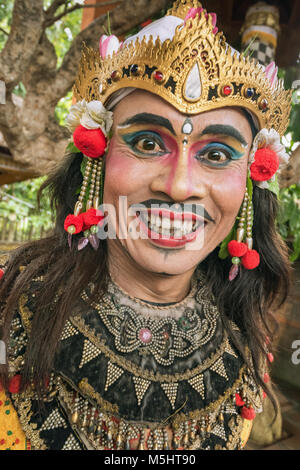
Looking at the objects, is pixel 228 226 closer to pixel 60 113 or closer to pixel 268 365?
pixel 268 365

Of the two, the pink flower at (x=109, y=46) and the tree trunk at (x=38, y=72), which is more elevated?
the tree trunk at (x=38, y=72)

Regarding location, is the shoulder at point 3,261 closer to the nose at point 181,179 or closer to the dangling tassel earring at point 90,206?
the dangling tassel earring at point 90,206

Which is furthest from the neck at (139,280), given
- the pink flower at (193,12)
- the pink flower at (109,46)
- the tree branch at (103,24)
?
the tree branch at (103,24)

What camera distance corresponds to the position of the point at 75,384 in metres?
1.18

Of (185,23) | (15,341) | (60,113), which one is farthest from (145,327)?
(60,113)

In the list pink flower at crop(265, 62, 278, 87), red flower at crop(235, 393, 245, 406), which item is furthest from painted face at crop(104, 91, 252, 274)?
red flower at crop(235, 393, 245, 406)

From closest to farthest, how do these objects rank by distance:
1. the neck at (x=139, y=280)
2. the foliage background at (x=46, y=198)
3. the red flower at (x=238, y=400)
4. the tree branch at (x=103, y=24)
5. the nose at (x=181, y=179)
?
the nose at (x=181, y=179) < the neck at (x=139, y=280) < the red flower at (x=238, y=400) < the tree branch at (x=103, y=24) < the foliage background at (x=46, y=198)

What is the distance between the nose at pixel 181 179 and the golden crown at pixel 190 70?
0.16 meters

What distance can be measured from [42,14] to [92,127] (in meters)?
1.48

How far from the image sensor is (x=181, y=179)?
3.72 feet

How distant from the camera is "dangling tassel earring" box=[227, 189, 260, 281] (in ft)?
4.77

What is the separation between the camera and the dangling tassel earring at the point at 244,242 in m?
1.45

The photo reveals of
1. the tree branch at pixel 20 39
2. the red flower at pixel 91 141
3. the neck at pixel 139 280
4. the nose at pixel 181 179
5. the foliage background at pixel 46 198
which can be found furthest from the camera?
the foliage background at pixel 46 198

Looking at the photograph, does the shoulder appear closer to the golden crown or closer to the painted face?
the painted face
